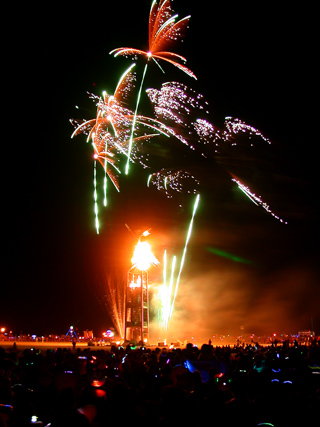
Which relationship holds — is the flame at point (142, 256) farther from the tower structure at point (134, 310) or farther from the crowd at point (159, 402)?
the crowd at point (159, 402)

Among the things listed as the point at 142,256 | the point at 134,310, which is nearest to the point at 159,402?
the point at 142,256

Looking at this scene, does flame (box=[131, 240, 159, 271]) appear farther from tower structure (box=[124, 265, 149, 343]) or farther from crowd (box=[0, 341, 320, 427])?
crowd (box=[0, 341, 320, 427])

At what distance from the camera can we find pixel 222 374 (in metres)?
8.44

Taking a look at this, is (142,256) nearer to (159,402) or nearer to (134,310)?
Result: (134,310)

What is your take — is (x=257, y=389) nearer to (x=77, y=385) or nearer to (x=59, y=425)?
(x=77, y=385)

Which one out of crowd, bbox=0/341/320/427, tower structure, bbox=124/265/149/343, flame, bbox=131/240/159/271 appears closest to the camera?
crowd, bbox=0/341/320/427

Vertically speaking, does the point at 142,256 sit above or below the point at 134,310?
above

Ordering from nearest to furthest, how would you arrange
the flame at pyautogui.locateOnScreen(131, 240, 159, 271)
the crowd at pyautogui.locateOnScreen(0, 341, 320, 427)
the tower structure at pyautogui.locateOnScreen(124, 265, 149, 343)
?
the crowd at pyautogui.locateOnScreen(0, 341, 320, 427), the flame at pyautogui.locateOnScreen(131, 240, 159, 271), the tower structure at pyautogui.locateOnScreen(124, 265, 149, 343)

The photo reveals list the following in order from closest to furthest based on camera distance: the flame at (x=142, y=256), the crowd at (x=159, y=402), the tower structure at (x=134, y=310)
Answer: the crowd at (x=159, y=402), the flame at (x=142, y=256), the tower structure at (x=134, y=310)

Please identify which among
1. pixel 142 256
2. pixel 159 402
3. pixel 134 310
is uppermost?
pixel 142 256

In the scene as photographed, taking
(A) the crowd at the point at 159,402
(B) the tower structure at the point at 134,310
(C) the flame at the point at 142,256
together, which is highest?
(C) the flame at the point at 142,256

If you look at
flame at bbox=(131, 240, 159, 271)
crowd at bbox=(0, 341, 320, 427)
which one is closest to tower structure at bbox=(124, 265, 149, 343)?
flame at bbox=(131, 240, 159, 271)

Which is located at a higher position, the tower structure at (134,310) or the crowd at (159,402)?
the tower structure at (134,310)

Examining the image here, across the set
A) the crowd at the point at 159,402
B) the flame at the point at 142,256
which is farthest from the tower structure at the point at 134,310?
the crowd at the point at 159,402
